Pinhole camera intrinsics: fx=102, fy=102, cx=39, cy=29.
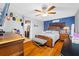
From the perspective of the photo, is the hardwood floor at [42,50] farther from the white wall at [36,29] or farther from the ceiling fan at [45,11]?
the ceiling fan at [45,11]

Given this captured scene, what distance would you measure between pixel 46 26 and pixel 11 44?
682 mm

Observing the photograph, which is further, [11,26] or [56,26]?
[56,26]

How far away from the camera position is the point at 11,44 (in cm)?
169

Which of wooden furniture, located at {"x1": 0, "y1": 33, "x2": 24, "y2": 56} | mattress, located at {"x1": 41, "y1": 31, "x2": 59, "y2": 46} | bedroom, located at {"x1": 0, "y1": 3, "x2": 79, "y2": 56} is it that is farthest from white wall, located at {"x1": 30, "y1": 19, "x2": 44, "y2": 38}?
wooden furniture, located at {"x1": 0, "y1": 33, "x2": 24, "y2": 56}

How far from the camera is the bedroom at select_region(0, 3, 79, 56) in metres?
1.74

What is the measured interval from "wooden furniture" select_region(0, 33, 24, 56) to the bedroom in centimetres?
2

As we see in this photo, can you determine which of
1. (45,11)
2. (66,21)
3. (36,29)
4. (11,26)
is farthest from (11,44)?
(66,21)

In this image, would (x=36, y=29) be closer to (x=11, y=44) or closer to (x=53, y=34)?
(x=53, y=34)

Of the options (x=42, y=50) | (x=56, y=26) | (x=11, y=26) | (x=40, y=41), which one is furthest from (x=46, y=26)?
(x=11, y=26)

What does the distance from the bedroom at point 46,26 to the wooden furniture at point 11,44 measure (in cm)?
2

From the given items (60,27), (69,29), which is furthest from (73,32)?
(60,27)

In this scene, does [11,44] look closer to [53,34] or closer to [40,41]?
[40,41]

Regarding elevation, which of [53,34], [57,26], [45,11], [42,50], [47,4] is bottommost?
[42,50]

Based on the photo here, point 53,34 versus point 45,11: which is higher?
point 45,11
